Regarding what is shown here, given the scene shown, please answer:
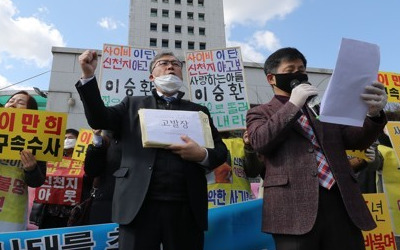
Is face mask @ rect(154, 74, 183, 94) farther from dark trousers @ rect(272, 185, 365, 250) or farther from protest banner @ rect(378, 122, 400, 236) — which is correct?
protest banner @ rect(378, 122, 400, 236)

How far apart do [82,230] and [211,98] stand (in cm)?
249

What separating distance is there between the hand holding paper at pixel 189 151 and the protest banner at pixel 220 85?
242 centimetres

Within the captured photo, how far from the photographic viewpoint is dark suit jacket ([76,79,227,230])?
75.2 inches

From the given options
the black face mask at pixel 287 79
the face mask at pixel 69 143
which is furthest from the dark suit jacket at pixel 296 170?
the face mask at pixel 69 143

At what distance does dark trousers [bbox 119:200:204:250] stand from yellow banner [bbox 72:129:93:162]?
2.70 metres

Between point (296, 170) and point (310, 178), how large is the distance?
3.2 inches

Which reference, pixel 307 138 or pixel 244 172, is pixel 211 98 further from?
pixel 307 138

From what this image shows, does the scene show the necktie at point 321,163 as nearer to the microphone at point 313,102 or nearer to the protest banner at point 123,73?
the microphone at point 313,102

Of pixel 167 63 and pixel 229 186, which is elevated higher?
pixel 167 63

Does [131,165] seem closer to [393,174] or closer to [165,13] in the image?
[393,174]

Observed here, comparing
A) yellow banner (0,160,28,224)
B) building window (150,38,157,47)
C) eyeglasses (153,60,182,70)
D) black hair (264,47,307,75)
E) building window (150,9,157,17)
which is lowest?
yellow banner (0,160,28,224)

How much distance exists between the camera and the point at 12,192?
2.84 m

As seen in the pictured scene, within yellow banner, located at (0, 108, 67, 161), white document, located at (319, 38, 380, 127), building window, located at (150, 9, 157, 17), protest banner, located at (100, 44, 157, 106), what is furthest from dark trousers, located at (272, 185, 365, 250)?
building window, located at (150, 9, 157, 17)

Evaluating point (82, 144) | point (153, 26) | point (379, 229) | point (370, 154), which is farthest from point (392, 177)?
point (153, 26)
